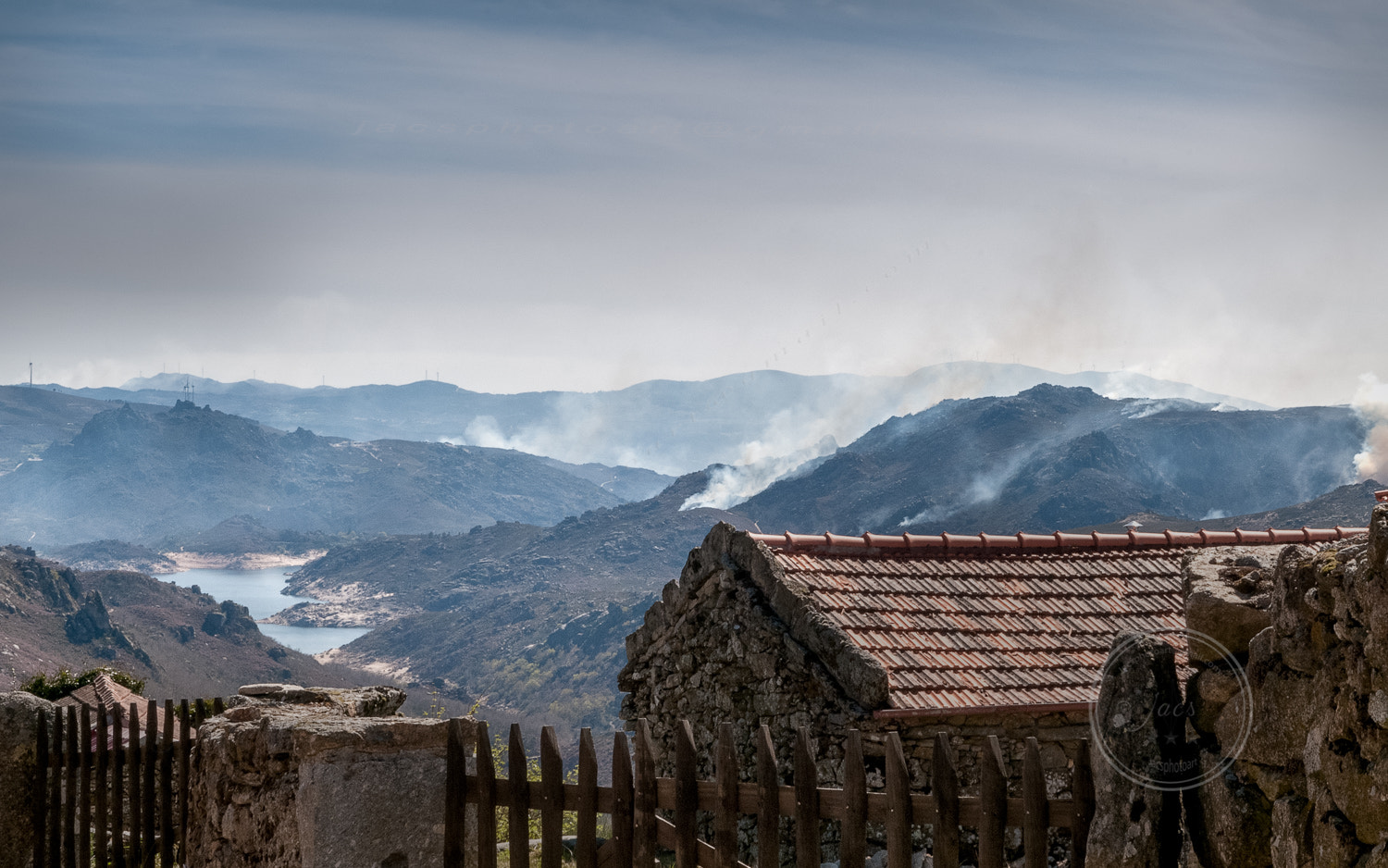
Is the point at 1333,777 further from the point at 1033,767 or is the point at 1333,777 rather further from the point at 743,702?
the point at 743,702

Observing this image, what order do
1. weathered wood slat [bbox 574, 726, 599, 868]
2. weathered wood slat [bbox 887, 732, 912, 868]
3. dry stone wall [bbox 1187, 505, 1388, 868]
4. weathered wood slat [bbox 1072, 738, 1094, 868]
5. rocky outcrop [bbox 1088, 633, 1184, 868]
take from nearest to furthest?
dry stone wall [bbox 1187, 505, 1388, 868] < rocky outcrop [bbox 1088, 633, 1184, 868] < weathered wood slat [bbox 1072, 738, 1094, 868] < weathered wood slat [bbox 887, 732, 912, 868] < weathered wood slat [bbox 574, 726, 599, 868]

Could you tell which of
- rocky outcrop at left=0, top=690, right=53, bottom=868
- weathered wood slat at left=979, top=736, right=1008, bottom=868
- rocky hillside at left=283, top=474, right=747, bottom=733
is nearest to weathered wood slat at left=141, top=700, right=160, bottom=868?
rocky outcrop at left=0, top=690, right=53, bottom=868

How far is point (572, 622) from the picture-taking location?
15975 centimetres

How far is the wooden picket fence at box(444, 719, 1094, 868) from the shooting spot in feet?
12.8

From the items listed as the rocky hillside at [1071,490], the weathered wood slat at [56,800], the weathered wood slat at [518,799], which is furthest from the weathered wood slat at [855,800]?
the rocky hillside at [1071,490]

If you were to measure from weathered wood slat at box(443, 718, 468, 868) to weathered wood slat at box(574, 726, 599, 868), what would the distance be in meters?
0.61

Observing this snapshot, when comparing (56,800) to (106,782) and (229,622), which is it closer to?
(106,782)

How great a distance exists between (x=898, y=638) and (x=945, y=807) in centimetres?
653

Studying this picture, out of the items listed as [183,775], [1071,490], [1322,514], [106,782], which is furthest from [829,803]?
[1071,490]

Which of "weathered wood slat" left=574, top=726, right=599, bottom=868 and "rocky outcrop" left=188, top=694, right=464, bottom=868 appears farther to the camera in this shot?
"rocky outcrop" left=188, top=694, right=464, bottom=868

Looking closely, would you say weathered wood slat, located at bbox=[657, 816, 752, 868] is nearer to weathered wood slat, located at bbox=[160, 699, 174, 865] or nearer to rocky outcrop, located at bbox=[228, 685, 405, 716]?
rocky outcrop, located at bbox=[228, 685, 405, 716]

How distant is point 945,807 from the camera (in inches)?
157

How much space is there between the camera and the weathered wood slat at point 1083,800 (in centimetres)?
379

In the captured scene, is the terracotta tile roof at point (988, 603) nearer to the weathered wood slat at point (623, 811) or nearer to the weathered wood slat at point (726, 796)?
the weathered wood slat at point (623, 811)
